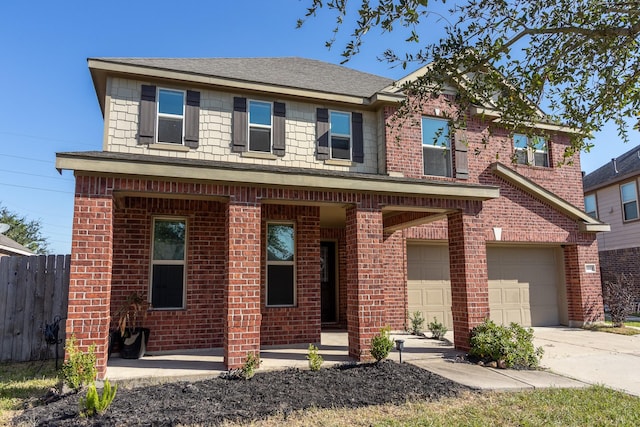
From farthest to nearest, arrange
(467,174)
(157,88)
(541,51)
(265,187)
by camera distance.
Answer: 1. (467,174)
2. (157,88)
3. (265,187)
4. (541,51)

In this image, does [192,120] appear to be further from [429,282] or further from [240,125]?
[429,282]

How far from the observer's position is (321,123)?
9.84m

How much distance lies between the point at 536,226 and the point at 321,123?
7.27m

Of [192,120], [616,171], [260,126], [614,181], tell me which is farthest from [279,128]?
[616,171]

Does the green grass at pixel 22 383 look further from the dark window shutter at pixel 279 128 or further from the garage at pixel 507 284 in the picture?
the garage at pixel 507 284

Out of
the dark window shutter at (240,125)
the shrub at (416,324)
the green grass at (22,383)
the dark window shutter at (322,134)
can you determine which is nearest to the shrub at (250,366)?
the green grass at (22,383)

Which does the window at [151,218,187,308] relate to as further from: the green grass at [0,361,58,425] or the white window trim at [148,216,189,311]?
the green grass at [0,361,58,425]

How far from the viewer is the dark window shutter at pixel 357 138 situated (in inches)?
396

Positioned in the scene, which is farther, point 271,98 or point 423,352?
point 271,98

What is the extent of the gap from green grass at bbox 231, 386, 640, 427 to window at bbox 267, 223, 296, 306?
4353 millimetres

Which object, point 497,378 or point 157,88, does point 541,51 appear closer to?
point 497,378

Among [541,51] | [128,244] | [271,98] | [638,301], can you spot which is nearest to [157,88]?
[271,98]

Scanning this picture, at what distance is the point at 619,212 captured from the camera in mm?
18812

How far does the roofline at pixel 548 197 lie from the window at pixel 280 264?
254 inches
